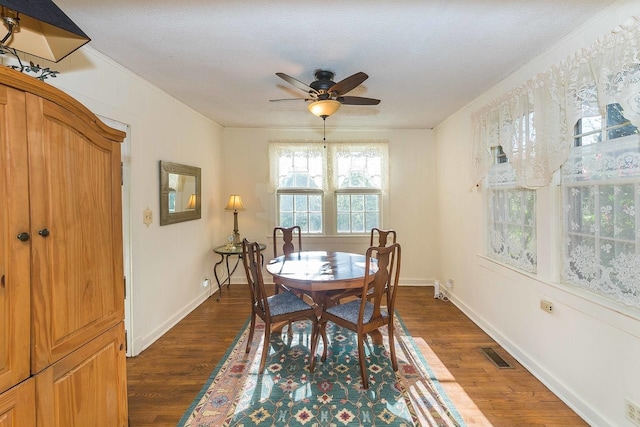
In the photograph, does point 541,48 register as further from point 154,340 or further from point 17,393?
point 154,340

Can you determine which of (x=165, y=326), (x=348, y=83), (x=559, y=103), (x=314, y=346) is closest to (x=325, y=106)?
(x=348, y=83)

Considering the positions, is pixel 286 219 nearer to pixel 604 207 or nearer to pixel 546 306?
pixel 546 306

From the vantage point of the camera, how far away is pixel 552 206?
2.08 metres

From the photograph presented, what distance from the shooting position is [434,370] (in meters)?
2.26

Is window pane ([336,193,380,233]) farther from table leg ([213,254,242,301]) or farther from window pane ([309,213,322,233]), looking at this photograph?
table leg ([213,254,242,301])

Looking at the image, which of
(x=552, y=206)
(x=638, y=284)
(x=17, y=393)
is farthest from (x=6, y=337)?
(x=552, y=206)

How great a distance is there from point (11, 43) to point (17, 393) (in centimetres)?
149

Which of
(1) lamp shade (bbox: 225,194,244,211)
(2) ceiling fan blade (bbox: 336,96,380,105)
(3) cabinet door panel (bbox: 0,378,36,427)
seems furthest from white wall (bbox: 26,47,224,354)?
(2) ceiling fan blade (bbox: 336,96,380,105)

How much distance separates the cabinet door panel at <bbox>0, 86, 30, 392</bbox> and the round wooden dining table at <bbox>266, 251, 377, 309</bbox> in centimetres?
154

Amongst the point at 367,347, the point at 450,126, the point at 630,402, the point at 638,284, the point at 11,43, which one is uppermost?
Result: the point at 450,126

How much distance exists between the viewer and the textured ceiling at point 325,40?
164cm

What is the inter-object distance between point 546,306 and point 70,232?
9.93ft

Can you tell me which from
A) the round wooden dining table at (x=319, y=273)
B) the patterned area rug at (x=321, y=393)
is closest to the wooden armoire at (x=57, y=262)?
the patterned area rug at (x=321, y=393)

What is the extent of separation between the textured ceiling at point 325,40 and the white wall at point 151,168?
20 cm
